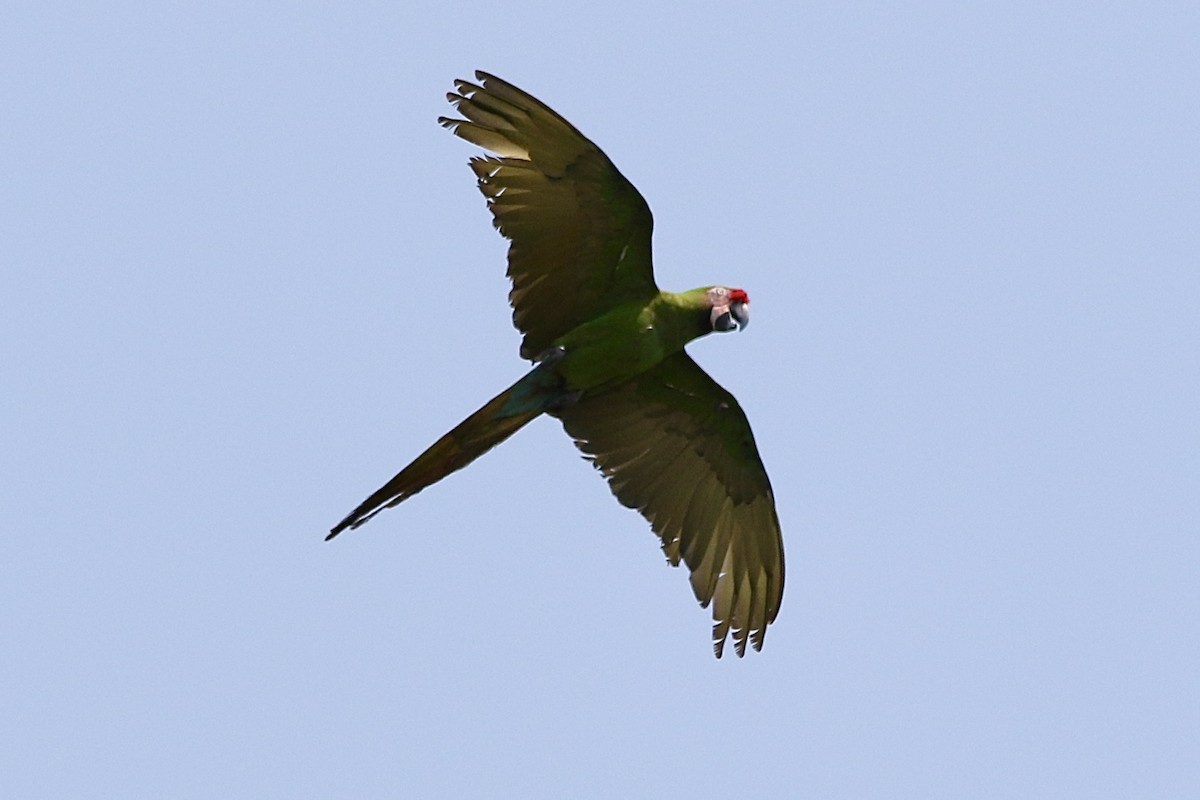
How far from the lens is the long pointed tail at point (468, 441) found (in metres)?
12.1

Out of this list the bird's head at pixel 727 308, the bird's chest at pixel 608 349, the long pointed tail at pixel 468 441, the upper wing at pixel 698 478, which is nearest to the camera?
the long pointed tail at pixel 468 441

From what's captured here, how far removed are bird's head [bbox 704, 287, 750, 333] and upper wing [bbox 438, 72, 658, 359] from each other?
46 cm

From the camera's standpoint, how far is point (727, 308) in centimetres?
1300

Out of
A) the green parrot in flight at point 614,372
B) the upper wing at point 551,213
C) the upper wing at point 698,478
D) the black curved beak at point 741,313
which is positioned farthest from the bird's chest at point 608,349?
the black curved beak at point 741,313

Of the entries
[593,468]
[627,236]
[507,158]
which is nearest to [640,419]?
[593,468]

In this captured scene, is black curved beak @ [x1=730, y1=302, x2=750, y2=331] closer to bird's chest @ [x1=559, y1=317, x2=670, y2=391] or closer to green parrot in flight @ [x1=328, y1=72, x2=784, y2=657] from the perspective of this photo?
green parrot in flight @ [x1=328, y1=72, x2=784, y2=657]

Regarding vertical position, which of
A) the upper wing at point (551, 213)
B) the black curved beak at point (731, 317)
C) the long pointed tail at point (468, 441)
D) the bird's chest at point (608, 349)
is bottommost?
→ the long pointed tail at point (468, 441)

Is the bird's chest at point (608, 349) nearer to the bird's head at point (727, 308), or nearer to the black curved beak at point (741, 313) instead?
the bird's head at point (727, 308)

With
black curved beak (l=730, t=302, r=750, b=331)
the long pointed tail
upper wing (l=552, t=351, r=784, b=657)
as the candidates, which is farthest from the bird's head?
the long pointed tail

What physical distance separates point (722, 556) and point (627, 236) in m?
2.76

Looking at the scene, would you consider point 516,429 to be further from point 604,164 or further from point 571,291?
point 604,164

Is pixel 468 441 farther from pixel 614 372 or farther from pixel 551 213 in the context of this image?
pixel 551 213

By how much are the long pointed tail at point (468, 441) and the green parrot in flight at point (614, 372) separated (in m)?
0.01

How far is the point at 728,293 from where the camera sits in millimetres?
13031
